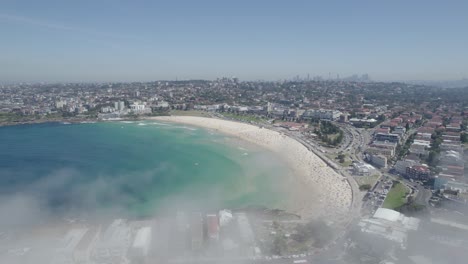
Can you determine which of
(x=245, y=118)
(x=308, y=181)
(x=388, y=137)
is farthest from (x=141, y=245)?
(x=245, y=118)

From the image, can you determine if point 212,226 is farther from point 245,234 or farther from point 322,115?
point 322,115

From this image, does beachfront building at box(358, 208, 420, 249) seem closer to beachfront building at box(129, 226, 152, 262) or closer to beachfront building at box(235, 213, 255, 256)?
beachfront building at box(235, 213, 255, 256)

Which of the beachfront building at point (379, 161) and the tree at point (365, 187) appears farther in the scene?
the beachfront building at point (379, 161)

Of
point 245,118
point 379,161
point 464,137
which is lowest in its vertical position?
point 379,161

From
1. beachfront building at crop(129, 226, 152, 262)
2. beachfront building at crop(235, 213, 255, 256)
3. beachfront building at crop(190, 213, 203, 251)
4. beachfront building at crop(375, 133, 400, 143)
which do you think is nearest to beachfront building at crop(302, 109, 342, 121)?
beachfront building at crop(375, 133, 400, 143)

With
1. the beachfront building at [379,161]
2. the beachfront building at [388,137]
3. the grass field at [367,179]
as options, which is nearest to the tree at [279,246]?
the grass field at [367,179]

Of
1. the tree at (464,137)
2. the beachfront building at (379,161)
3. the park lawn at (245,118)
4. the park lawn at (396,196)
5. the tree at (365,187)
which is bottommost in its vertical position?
the park lawn at (396,196)

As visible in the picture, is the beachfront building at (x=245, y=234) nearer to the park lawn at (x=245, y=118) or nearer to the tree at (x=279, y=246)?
the tree at (x=279, y=246)
